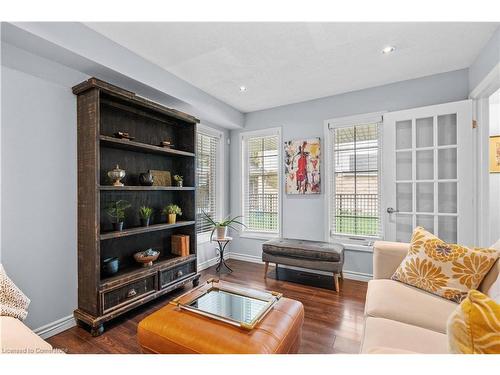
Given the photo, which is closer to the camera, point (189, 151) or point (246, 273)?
point (189, 151)

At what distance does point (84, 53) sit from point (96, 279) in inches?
72.0

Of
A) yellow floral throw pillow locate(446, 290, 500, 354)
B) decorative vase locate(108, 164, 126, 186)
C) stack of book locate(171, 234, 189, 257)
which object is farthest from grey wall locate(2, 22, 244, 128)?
yellow floral throw pillow locate(446, 290, 500, 354)

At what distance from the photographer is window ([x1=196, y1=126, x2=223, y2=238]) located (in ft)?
11.9

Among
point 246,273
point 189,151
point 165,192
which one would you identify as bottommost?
point 246,273

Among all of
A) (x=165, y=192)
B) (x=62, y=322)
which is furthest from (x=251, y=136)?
(x=62, y=322)

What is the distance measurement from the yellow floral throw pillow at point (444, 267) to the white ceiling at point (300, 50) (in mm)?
1734

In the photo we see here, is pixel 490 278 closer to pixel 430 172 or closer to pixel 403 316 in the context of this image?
pixel 403 316

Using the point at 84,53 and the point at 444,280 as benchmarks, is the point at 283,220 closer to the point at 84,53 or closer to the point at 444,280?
the point at 444,280

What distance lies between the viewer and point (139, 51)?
2.21 m

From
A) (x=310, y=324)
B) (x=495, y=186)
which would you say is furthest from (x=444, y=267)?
(x=495, y=186)

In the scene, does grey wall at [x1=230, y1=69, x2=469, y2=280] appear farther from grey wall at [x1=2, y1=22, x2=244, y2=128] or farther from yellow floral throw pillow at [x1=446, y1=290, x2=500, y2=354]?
yellow floral throw pillow at [x1=446, y1=290, x2=500, y2=354]

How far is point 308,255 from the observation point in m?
2.88

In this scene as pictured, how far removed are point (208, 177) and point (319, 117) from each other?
1962mm

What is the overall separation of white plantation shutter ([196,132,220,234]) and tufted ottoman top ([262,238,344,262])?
1166mm
